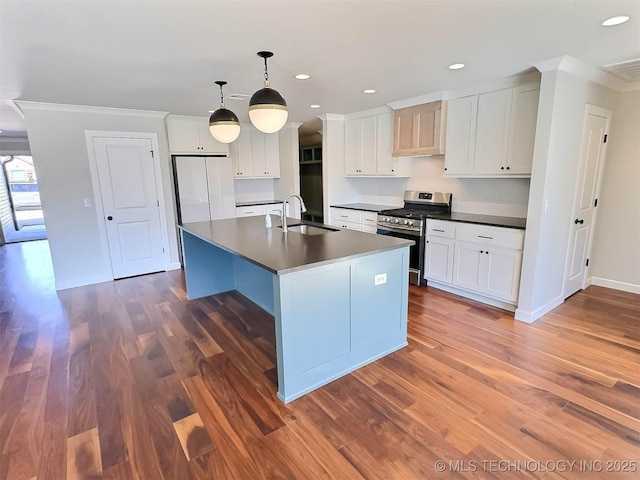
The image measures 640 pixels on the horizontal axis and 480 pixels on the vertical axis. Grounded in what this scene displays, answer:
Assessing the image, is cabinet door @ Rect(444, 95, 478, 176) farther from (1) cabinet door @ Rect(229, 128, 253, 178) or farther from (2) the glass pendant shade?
(1) cabinet door @ Rect(229, 128, 253, 178)

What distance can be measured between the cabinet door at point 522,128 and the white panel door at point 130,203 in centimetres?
456

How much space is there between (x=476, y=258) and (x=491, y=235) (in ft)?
1.00

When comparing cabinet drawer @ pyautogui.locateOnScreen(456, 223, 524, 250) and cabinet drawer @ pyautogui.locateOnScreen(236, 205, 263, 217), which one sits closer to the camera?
cabinet drawer @ pyautogui.locateOnScreen(456, 223, 524, 250)

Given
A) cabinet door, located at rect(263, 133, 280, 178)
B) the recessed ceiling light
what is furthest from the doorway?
the recessed ceiling light

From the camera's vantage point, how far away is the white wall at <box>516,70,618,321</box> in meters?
2.82

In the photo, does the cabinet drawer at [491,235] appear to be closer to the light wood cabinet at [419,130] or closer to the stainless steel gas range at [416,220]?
the stainless steel gas range at [416,220]

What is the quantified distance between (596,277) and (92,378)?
5362mm

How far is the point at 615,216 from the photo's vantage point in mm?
3844

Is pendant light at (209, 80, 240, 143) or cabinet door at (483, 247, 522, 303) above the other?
pendant light at (209, 80, 240, 143)

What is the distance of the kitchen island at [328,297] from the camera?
2100 mm

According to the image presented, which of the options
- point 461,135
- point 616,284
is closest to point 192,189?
point 461,135

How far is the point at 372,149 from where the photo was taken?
16.0ft

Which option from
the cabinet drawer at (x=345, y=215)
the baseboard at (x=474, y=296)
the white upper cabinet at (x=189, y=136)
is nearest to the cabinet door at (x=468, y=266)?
the baseboard at (x=474, y=296)

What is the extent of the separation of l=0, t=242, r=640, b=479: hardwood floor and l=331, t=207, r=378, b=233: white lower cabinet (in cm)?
171
